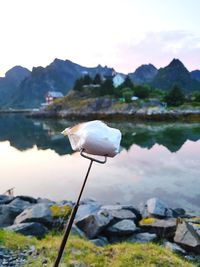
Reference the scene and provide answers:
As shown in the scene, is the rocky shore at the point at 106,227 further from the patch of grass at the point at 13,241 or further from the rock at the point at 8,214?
the patch of grass at the point at 13,241

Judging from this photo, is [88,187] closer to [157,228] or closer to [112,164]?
[112,164]

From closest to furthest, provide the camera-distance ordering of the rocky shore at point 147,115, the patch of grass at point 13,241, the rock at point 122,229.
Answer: the patch of grass at point 13,241 < the rock at point 122,229 < the rocky shore at point 147,115

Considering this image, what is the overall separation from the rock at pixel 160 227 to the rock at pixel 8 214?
13.9 ft

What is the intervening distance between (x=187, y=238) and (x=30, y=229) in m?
A: 4.31

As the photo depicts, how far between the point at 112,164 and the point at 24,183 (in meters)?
7.65

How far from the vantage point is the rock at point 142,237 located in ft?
31.4

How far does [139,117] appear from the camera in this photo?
76312 millimetres

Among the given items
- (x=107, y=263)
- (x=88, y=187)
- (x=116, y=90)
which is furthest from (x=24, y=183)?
(x=116, y=90)

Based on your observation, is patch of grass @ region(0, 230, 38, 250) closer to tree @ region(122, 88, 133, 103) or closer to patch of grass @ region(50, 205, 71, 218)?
patch of grass @ region(50, 205, 71, 218)

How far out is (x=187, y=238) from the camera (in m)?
9.26

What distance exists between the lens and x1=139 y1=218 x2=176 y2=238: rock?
10203mm

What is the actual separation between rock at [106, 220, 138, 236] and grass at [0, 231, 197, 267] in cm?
226

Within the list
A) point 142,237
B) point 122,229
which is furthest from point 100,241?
point 142,237

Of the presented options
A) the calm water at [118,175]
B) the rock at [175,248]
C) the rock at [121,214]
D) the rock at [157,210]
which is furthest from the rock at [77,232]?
the calm water at [118,175]
